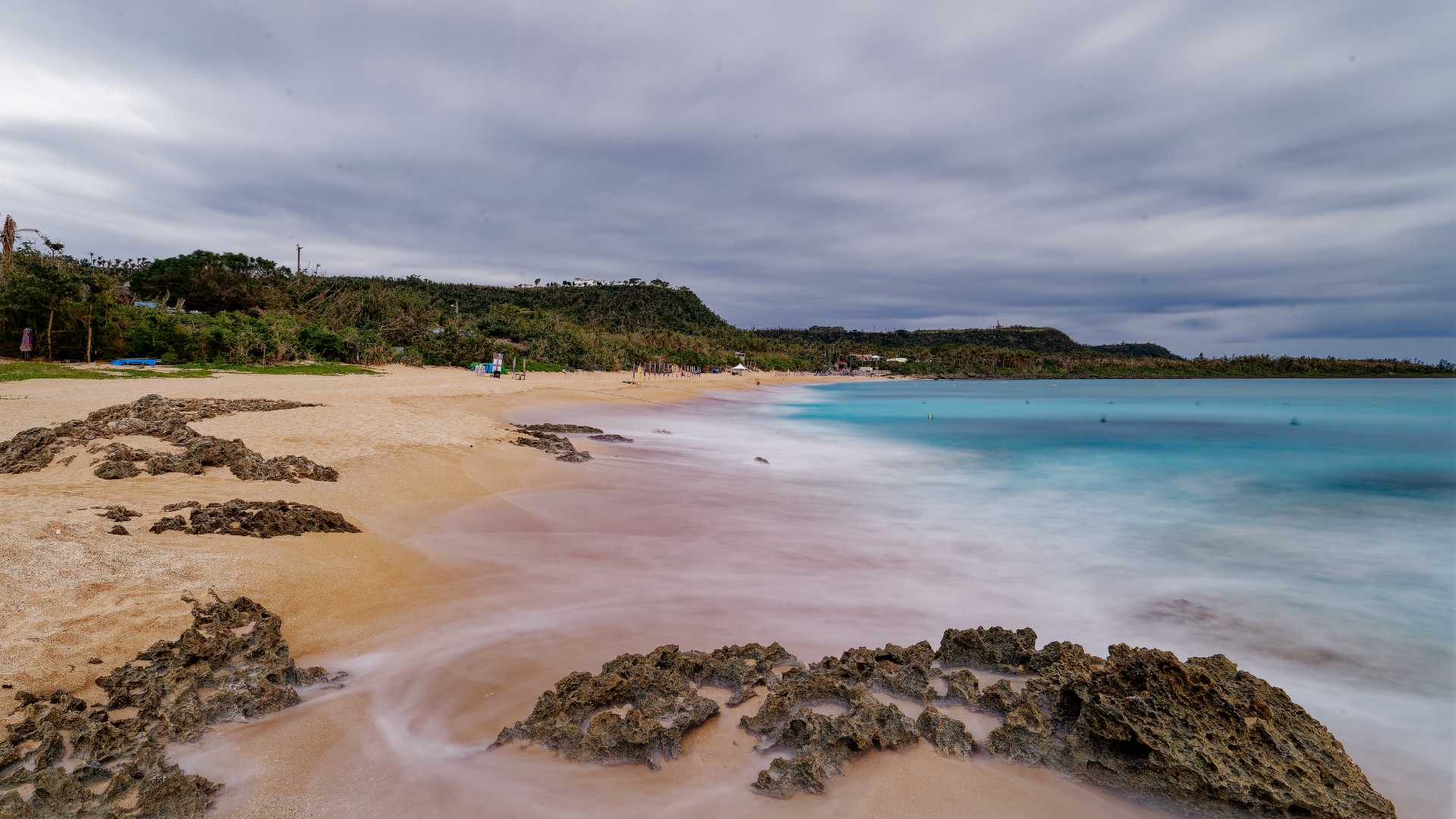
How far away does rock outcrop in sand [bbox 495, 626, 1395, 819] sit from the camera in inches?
107

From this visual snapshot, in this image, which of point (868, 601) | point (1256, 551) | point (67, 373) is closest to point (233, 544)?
point (868, 601)

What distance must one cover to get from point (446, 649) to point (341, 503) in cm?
312

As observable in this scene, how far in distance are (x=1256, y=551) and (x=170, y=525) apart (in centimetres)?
1161

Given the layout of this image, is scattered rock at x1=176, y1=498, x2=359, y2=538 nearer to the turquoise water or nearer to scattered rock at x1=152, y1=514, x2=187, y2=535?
scattered rock at x1=152, y1=514, x2=187, y2=535

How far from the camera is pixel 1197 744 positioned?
2.80 meters

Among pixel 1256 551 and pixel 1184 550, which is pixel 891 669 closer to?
pixel 1184 550

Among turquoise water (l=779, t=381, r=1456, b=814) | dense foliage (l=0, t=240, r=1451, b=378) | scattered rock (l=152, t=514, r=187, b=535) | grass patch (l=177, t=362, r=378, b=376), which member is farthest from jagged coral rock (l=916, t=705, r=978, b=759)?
dense foliage (l=0, t=240, r=1451, b=378)

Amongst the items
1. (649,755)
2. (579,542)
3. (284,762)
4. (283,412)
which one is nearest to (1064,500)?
(579,542)

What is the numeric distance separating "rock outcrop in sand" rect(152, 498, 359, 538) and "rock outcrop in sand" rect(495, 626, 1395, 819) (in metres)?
3.19

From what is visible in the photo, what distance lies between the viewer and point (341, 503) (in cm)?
624

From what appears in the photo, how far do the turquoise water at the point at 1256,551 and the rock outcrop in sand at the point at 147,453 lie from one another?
750 centimetres

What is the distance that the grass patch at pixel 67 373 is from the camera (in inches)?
575

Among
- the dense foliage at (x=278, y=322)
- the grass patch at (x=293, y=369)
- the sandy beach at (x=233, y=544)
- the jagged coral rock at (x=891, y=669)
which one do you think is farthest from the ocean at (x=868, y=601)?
the dense foliage at (x=278, y=322)

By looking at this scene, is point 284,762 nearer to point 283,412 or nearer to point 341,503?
point 341,503
